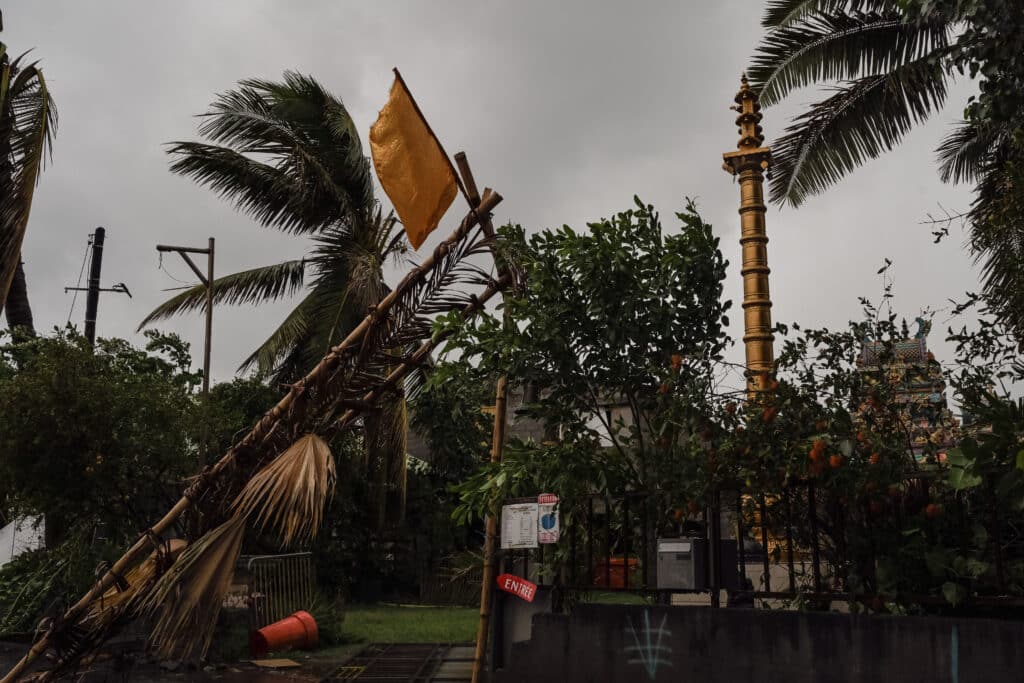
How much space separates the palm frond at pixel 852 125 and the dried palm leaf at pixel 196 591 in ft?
32.5

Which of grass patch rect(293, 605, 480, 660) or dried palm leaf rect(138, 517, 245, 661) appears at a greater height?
dried palm leaf rect(138, 517, 245, 661)

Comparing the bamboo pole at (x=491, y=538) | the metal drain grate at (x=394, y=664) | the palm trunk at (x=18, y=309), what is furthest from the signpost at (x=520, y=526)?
the palm trunk at (x=18, y=309)

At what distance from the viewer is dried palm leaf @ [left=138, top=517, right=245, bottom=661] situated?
12.6ft

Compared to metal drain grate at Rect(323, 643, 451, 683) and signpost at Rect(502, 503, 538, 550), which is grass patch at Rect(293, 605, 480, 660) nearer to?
metal drain grate at Rect(323, 643, 451, 683)

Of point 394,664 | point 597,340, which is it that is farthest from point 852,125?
point 394,664

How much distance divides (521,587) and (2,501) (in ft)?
38.5

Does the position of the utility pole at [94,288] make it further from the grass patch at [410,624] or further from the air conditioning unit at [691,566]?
the air conditioning unit at [691,566]

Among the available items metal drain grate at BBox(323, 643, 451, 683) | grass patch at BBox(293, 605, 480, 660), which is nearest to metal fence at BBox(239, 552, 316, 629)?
grass patch at BBox(293, 605, 480, 660)

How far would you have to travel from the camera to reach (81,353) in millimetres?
14367

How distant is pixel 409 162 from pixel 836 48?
9523 mm

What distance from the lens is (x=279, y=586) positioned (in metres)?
13.5

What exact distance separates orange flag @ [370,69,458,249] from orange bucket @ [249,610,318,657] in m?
8.68

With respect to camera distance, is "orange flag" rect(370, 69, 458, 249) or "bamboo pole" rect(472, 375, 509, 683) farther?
"bamboo pole" rect(472, 375, 509, 683)

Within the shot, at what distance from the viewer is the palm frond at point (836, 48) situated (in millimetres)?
11836
